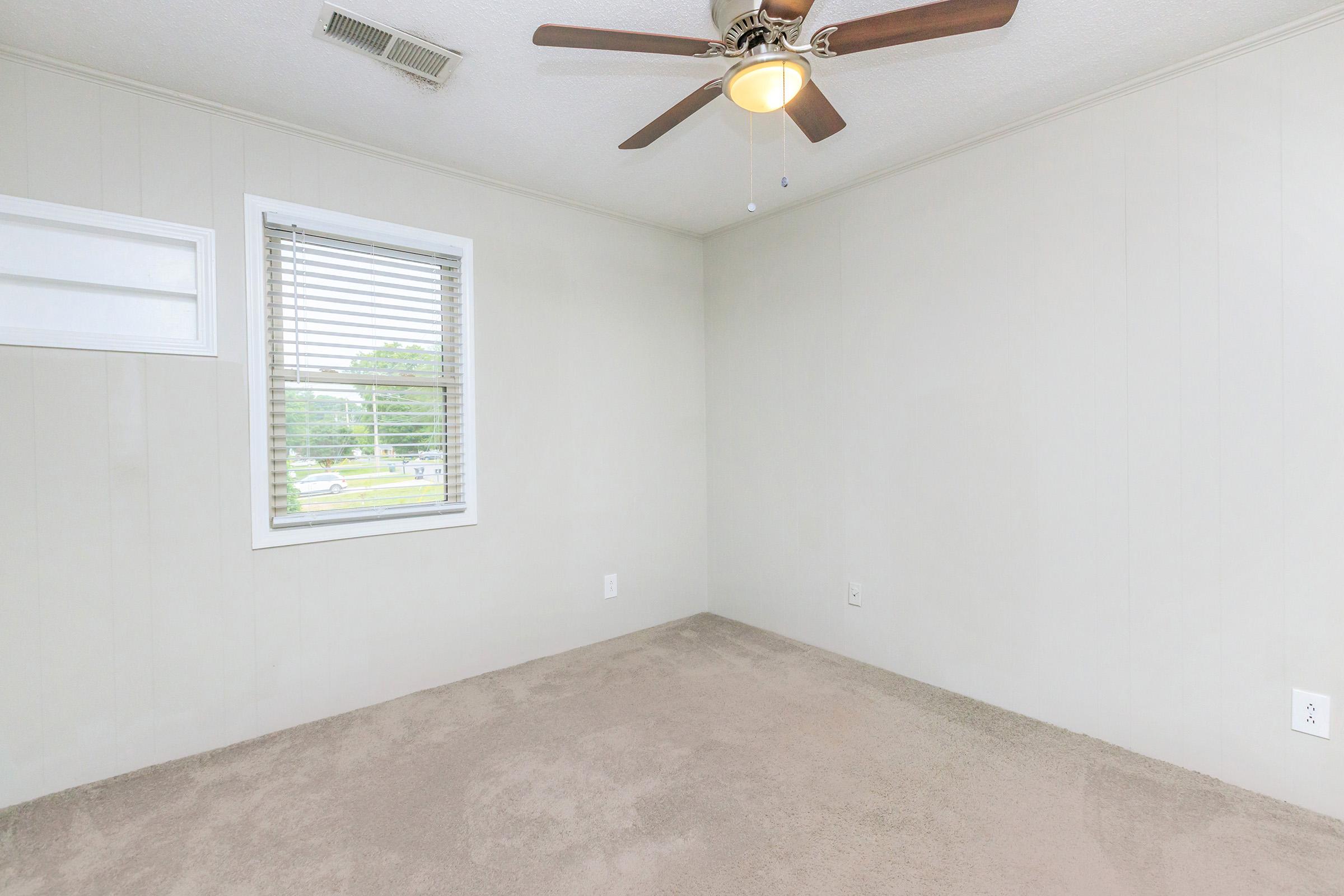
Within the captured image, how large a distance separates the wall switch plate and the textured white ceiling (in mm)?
2082

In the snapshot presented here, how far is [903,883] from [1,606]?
289cm

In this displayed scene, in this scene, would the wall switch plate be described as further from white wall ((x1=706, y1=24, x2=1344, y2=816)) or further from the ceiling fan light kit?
the ceiling fan light kit

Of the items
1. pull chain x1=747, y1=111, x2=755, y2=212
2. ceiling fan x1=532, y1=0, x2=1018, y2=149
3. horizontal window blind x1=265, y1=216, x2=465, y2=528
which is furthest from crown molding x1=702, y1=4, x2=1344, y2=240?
horizontal window blind x1=265, y1=216, x2=465, y2=528

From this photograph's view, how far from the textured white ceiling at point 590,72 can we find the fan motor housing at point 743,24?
21 centimetres

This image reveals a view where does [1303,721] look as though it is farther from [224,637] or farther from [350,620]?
[224,637]

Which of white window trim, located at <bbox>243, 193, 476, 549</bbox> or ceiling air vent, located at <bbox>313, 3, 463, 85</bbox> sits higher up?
ceiling air vent, located at <bbox>313, 3, 463, 85</bbox>

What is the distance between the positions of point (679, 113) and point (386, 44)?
0.97 metres

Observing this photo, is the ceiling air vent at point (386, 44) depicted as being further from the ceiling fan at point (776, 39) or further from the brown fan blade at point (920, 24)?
the brown fan blade at point (920, 24)

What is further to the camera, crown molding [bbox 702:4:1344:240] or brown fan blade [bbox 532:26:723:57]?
crown molding [bbox 702:4:1344:240]

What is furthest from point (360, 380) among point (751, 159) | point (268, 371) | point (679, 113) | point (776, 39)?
point (776, 39)

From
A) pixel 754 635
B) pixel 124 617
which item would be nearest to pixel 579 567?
pixel 754 635

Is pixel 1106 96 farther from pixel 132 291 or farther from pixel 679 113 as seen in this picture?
pixel 132 291

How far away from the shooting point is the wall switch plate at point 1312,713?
6.10 feet

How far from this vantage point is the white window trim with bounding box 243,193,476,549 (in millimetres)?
2375
